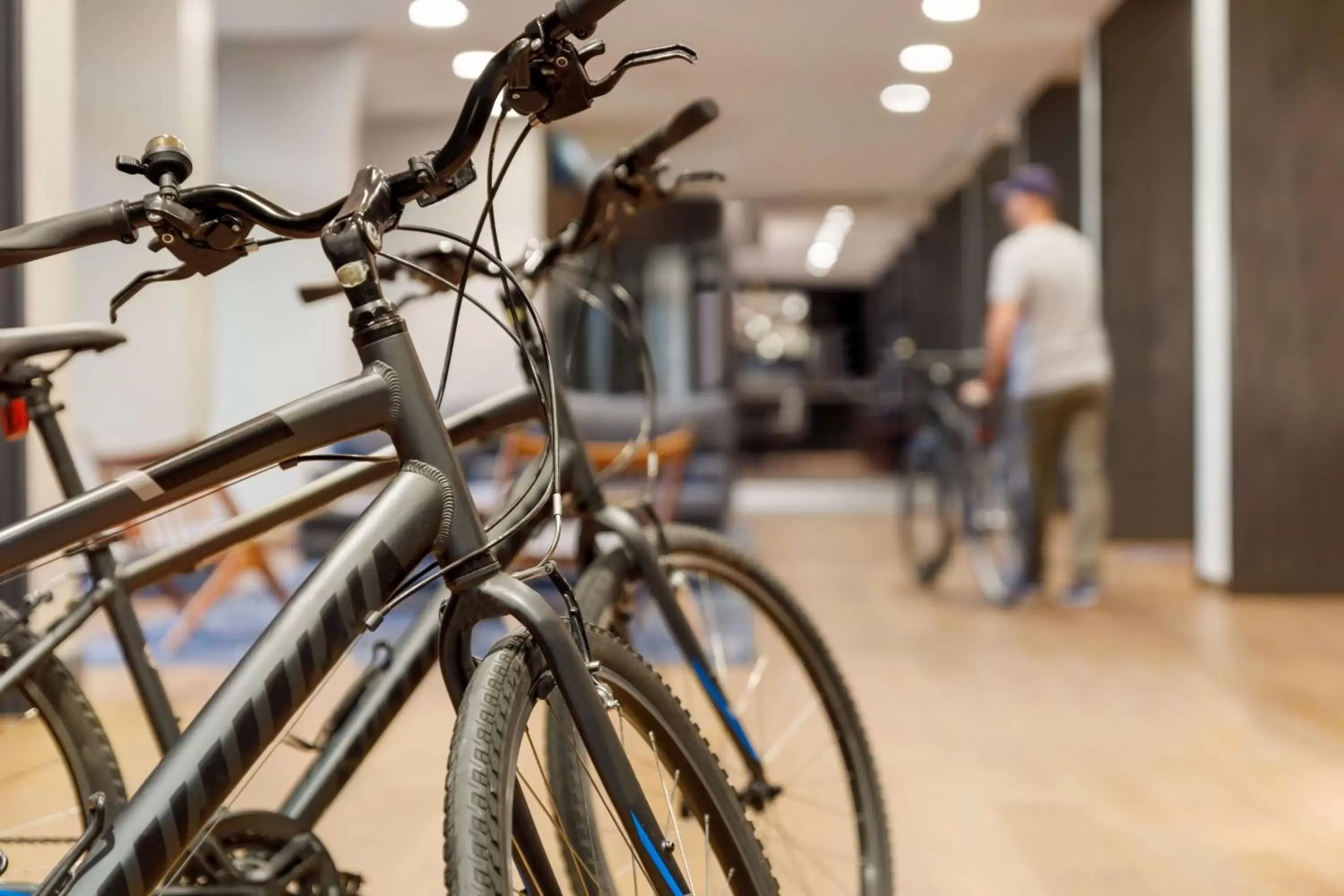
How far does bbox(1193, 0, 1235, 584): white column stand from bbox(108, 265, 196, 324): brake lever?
4054 mm

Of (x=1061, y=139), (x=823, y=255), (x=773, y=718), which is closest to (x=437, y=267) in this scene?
(x=773, y=718)

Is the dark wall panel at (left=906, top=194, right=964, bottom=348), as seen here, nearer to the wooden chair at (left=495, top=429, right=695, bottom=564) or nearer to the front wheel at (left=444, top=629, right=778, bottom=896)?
the wooden chair at (left=495, top=429, right=695, bottom=564)

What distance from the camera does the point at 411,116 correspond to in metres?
2.22

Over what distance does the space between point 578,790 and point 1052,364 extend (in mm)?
3473

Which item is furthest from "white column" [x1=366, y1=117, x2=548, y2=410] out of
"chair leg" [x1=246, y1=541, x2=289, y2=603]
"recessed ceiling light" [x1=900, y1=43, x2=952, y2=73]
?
"chair leg" [x1=246, y1=541, x2=289, y2=603]

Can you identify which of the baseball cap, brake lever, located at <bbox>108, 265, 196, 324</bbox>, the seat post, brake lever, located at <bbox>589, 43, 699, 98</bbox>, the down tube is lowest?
the down tube

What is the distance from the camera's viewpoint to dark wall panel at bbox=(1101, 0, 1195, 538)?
554 cm

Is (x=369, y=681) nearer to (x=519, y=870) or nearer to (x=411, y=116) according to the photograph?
(x=519, y=870)

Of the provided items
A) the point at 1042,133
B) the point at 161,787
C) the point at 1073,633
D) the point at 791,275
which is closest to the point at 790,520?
the point at 1042,133

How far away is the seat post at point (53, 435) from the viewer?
118 cm

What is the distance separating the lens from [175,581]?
146 inches

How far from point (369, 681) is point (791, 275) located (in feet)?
53.3

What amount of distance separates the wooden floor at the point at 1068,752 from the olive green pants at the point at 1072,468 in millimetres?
240

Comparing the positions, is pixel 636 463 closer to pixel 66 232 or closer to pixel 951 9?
pixel 951 9
